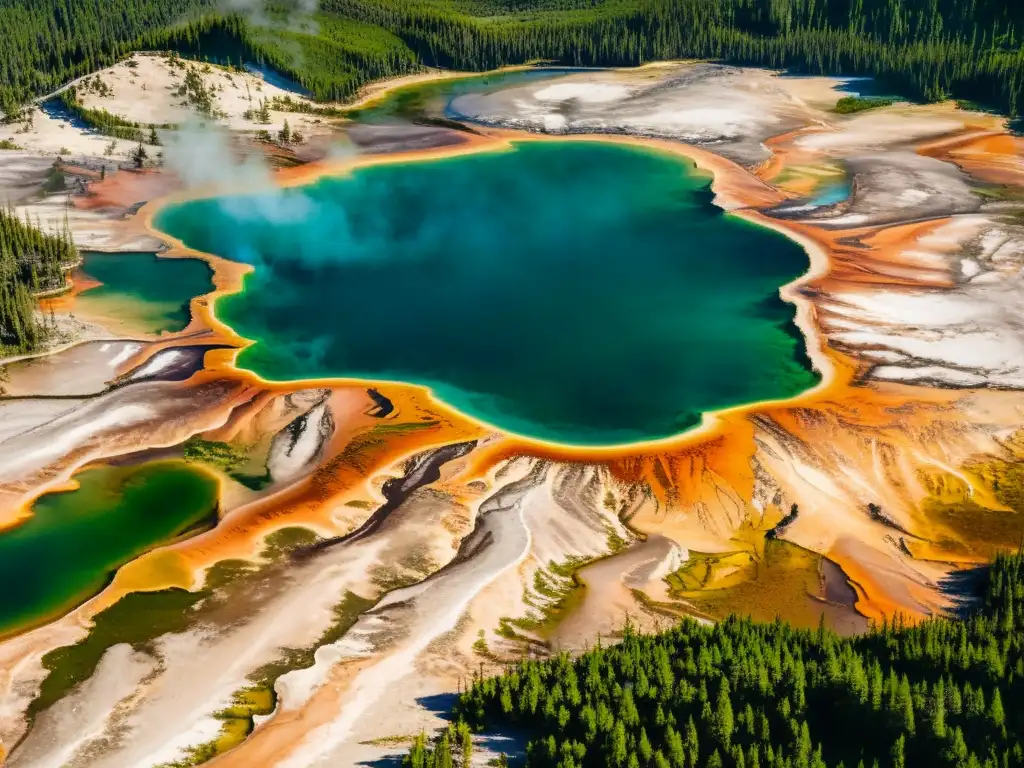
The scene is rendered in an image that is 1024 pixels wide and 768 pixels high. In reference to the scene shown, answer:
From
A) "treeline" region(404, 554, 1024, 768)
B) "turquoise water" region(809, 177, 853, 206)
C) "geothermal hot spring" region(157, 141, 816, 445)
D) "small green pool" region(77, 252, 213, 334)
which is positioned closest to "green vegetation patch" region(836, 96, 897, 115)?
"turquoise water" region(809, 177, 853, 206)

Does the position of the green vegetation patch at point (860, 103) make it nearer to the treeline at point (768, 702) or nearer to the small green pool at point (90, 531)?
the small green pool at point (90, 531)

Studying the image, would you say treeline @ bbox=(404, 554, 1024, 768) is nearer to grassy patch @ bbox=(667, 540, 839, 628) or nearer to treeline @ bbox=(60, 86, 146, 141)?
grassy patch @ bbox=(667, 540, 839, 628)

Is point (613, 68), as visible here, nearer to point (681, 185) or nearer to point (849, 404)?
point (681, 185)

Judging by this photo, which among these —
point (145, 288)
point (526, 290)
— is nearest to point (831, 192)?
point (526, 290)

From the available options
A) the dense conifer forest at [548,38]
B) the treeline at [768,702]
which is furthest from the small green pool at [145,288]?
the dense conifer forest at [548,38]

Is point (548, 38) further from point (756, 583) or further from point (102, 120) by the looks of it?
point (756, 583)

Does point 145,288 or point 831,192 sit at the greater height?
point 831,192

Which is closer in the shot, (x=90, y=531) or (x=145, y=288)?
(x=90, y=531)

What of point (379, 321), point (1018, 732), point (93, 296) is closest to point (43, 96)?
point (93, 296)
